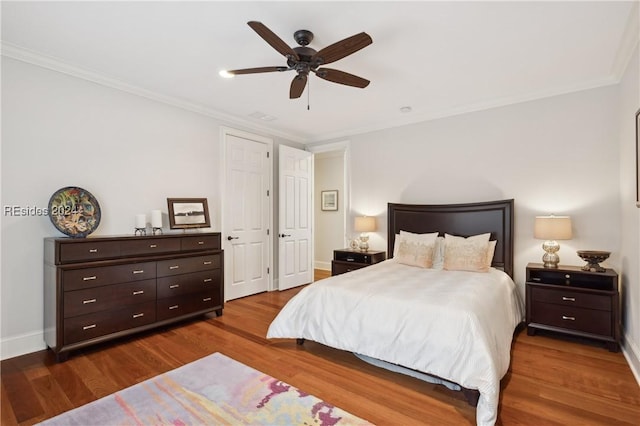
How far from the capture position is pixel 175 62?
293 cm

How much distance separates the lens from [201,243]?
3652 mm

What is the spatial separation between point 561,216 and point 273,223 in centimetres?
385

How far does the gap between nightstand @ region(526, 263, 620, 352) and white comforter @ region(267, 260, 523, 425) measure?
24cm

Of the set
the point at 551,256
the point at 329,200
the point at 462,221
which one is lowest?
the point at 551,256

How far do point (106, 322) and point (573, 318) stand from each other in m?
4.42

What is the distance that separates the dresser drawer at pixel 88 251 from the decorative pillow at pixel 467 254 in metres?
3.43

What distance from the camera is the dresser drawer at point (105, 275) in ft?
8.78

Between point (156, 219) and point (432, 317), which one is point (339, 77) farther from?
point (156, 219)

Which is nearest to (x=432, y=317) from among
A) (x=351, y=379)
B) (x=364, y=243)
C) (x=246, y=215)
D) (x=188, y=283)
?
(x=351, y=379)

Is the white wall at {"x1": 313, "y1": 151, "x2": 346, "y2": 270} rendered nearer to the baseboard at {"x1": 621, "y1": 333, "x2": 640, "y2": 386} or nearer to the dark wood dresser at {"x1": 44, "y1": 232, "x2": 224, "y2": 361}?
the dark wood dresser at {"x1": 44, "y1": 232, "x2": 224, "y2": 361}

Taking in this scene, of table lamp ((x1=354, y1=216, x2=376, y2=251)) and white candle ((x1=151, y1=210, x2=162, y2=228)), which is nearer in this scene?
white candle ((x1=151, y1=210, x2=162, y2=228))

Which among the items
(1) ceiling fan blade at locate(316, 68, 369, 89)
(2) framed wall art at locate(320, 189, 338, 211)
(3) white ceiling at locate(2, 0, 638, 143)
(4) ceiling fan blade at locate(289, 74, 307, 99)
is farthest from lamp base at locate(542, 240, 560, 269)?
(2) framed wall art at locate(320, 189, 338, 211)

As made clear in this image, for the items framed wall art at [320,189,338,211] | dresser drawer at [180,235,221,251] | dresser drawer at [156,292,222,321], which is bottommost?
dresser drawer at [156,292,222,321]

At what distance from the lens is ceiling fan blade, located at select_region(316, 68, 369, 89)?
248 centimetres
